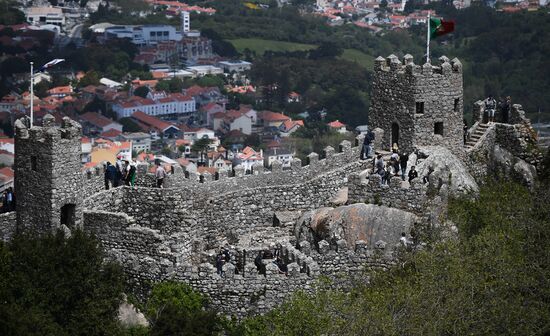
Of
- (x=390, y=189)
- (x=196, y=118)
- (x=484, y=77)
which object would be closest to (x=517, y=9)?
(x=484, y=77)

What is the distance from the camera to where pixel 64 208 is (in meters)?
44.9

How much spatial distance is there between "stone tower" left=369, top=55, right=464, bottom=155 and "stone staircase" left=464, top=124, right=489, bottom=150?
1.87 m

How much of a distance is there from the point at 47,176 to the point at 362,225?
31.9 feet

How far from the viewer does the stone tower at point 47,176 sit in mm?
44062

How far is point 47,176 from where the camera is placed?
44.1m

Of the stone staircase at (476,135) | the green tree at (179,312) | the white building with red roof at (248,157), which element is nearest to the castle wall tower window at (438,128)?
the stone staircase at (476,135)

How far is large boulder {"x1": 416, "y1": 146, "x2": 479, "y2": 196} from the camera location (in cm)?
4822

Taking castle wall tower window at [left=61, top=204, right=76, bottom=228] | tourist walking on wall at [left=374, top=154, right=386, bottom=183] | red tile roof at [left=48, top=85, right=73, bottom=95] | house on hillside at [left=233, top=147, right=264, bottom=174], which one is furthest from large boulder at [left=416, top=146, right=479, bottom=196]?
red tile roof at [left=48, top=85, right=73, bottom=95]

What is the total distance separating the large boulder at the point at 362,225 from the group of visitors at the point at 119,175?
6253mm

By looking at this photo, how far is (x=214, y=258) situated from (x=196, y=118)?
5428 inches

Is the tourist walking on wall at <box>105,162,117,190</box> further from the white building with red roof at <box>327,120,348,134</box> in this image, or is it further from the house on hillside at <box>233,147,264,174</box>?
the white building with red roof at <box>327,120,348,134</box>

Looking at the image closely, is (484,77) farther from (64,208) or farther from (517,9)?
(64,208)

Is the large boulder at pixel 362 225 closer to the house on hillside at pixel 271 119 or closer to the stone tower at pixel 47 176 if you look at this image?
the stone tower at pixel 47 176

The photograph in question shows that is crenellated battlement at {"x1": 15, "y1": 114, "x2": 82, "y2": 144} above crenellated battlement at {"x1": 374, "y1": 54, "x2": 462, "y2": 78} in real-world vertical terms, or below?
below
